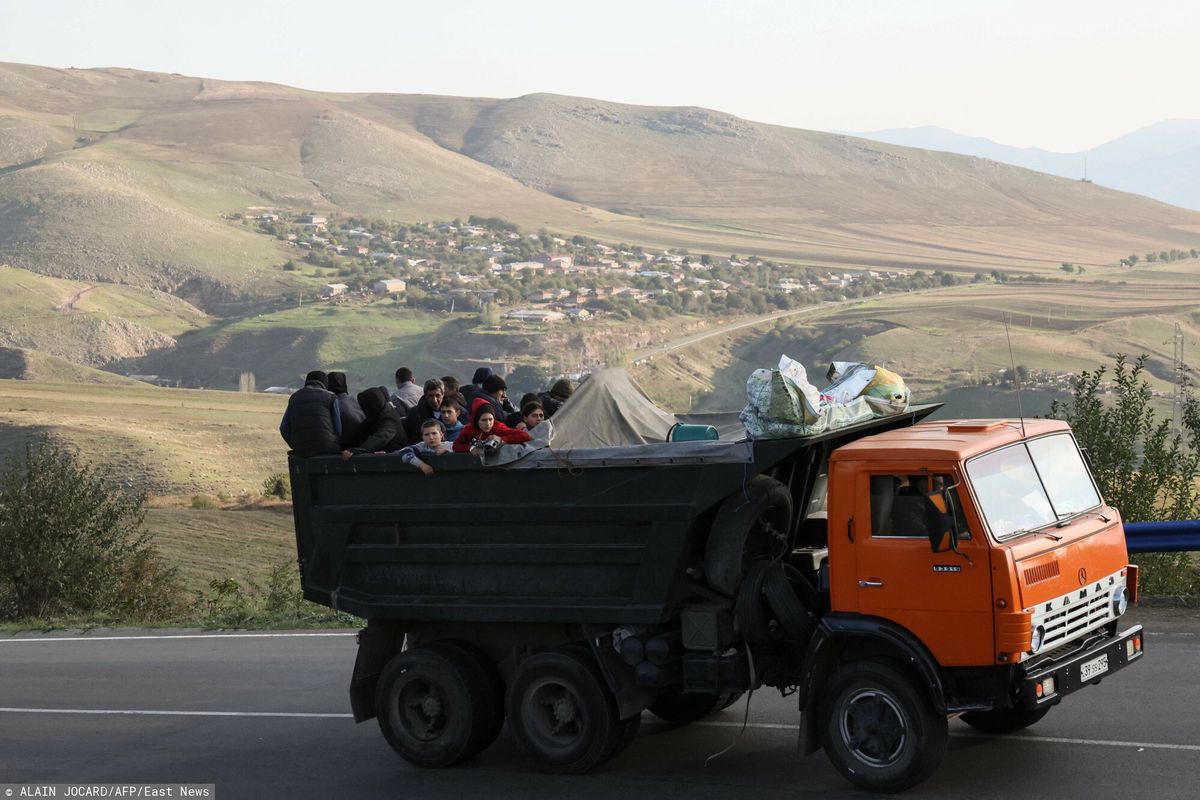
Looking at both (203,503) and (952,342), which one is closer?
(203,503)

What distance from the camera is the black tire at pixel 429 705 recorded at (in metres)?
9.60

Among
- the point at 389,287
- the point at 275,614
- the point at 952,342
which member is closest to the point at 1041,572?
the point at 275,614

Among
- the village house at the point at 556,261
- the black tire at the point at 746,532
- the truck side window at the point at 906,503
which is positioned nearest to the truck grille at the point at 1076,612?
the truck side window at the point at 906,503

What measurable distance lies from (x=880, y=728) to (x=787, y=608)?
34.9 inches

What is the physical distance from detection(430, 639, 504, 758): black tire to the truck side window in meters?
3.09

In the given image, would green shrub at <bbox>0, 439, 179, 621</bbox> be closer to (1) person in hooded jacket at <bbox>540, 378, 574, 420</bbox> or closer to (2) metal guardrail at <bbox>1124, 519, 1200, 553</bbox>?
(1) person in hooded jacket at <bbox>540, 378, 574, 420</bbox>

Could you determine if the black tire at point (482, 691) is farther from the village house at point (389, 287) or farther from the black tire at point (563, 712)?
the village house at point (389, 287)

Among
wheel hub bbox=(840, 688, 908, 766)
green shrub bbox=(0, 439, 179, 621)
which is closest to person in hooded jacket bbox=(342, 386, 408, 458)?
wheel hub bbox=(840, 688, 908, 766)

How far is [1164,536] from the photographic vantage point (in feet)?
40.3

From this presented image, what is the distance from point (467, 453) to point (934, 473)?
123 inches

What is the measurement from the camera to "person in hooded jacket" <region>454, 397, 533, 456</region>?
30.5 ft

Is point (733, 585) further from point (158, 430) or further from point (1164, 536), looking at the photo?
point (158, 430)

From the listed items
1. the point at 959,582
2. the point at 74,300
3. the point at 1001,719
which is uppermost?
the point at 74,300

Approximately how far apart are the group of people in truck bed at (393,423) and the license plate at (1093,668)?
376cm
